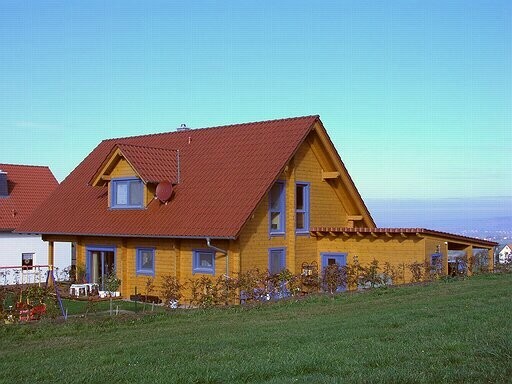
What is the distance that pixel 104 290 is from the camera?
25.4 metres

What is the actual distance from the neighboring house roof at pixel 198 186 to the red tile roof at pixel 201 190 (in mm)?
34

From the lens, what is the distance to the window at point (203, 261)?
75.2 ft

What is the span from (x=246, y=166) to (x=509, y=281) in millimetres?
9469

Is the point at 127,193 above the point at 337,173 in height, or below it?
below

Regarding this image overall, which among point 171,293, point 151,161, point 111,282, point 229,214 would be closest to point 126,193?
point 151,161

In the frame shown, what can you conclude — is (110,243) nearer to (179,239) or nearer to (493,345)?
(179,239)

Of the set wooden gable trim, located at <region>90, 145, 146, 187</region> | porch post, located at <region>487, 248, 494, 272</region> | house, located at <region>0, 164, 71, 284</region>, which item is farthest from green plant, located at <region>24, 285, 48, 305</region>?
porch post, located at <region>487, 248, 494, 272</region>

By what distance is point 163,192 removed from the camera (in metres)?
24.5

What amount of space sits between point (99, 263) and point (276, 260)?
737 centimetres

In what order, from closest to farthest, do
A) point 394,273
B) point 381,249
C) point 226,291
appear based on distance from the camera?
point 226,291 → point 394,273 → point 381,249

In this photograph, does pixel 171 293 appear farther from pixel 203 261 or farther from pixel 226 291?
pixel 203 261

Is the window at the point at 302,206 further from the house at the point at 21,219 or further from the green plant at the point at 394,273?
the house at the point at 21,219

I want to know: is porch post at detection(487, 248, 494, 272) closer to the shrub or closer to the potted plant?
the shrub

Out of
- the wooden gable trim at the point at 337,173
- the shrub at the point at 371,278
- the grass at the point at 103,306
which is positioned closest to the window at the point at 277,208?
the wooden gable trim at the point at 337,173
